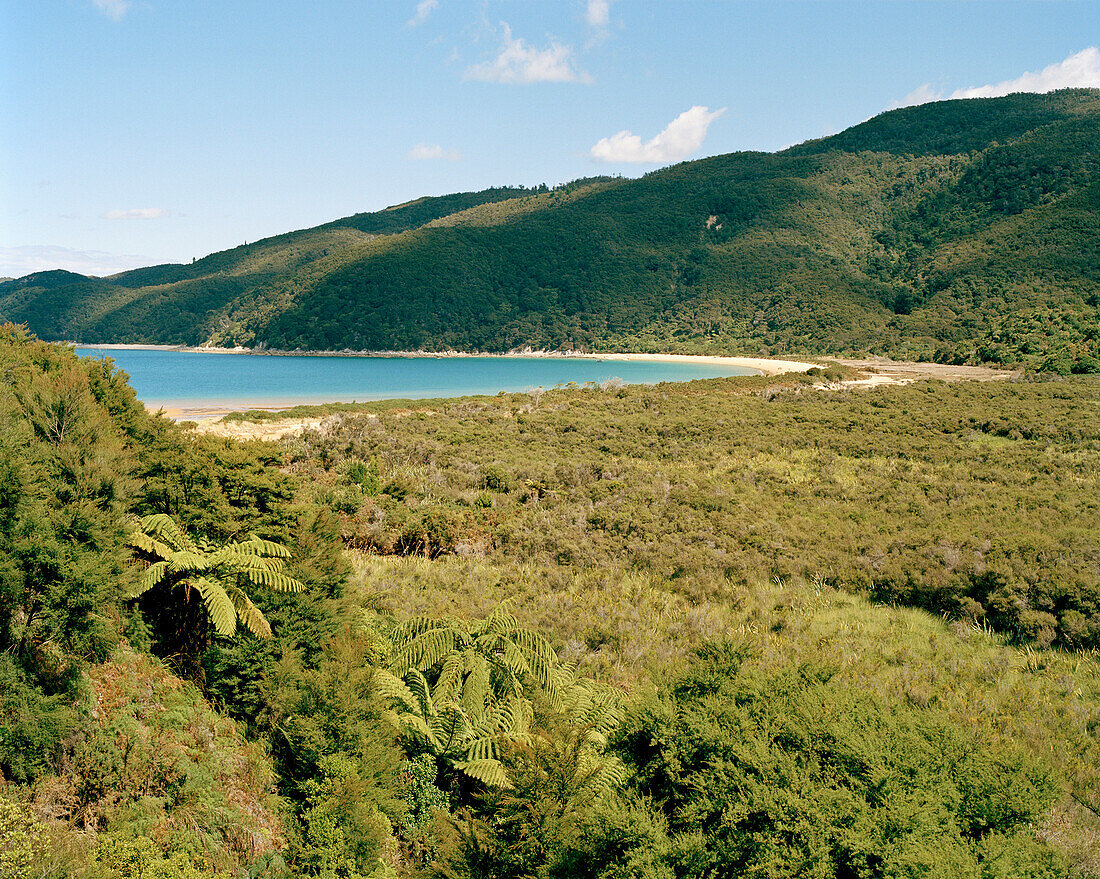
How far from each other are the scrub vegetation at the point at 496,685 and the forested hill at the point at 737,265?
6838 centimetres

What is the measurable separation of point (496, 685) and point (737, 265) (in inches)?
5194

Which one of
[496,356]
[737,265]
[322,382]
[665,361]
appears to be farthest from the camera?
[737,265]

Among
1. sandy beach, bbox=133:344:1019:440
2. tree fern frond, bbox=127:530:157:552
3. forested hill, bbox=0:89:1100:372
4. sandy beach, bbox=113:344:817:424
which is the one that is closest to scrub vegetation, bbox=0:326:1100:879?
tree fern frond, bbox=127:530:157:552

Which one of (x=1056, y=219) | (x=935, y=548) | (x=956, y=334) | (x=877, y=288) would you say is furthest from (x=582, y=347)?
(x=935, y=548)

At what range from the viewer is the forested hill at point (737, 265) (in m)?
85.0

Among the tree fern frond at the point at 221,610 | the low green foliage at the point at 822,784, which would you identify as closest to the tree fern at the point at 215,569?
the tree fern frond at the point at 221,610

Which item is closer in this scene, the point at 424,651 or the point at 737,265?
the point at 424,651

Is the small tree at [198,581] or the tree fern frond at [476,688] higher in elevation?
the small tree at [198,581]

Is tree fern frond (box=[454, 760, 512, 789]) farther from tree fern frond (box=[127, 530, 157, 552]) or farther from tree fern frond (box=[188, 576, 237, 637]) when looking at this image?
tree fern frond (box=[127, 530, 157, 552])

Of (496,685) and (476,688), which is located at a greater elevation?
(476,688)

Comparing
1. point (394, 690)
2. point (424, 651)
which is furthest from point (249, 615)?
point (424, 651)

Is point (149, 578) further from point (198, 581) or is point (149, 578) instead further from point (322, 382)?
point (322, 382)

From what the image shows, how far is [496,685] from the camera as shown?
651cm

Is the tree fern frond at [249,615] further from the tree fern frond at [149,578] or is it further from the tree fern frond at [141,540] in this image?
the tree fern frond at [141,540]
